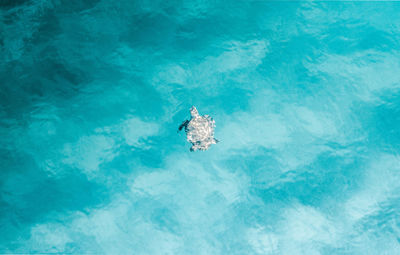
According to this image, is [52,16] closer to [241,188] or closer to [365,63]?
[241,188]

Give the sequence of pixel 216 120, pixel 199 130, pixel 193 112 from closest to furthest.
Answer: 1. pixel 199 130
2. pixel 193 112
3. pixel 216 120

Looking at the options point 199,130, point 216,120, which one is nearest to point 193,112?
point 199,130

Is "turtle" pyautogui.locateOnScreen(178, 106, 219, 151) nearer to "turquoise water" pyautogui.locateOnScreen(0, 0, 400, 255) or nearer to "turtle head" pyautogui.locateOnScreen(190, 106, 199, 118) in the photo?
"turtle head" pyautogui.locateOnScreen(190, 106, 199, 118)

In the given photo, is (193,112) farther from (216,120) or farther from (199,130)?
(216,120)

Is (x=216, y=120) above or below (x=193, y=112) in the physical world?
below

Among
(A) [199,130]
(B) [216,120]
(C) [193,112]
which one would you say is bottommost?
(B) [216,120]

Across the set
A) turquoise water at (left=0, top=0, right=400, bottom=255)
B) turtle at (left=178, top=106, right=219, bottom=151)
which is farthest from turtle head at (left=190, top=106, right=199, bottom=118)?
turquoise water at (left=0, top=0, right=400, bottom=255)

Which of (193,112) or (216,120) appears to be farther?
(216,120)
